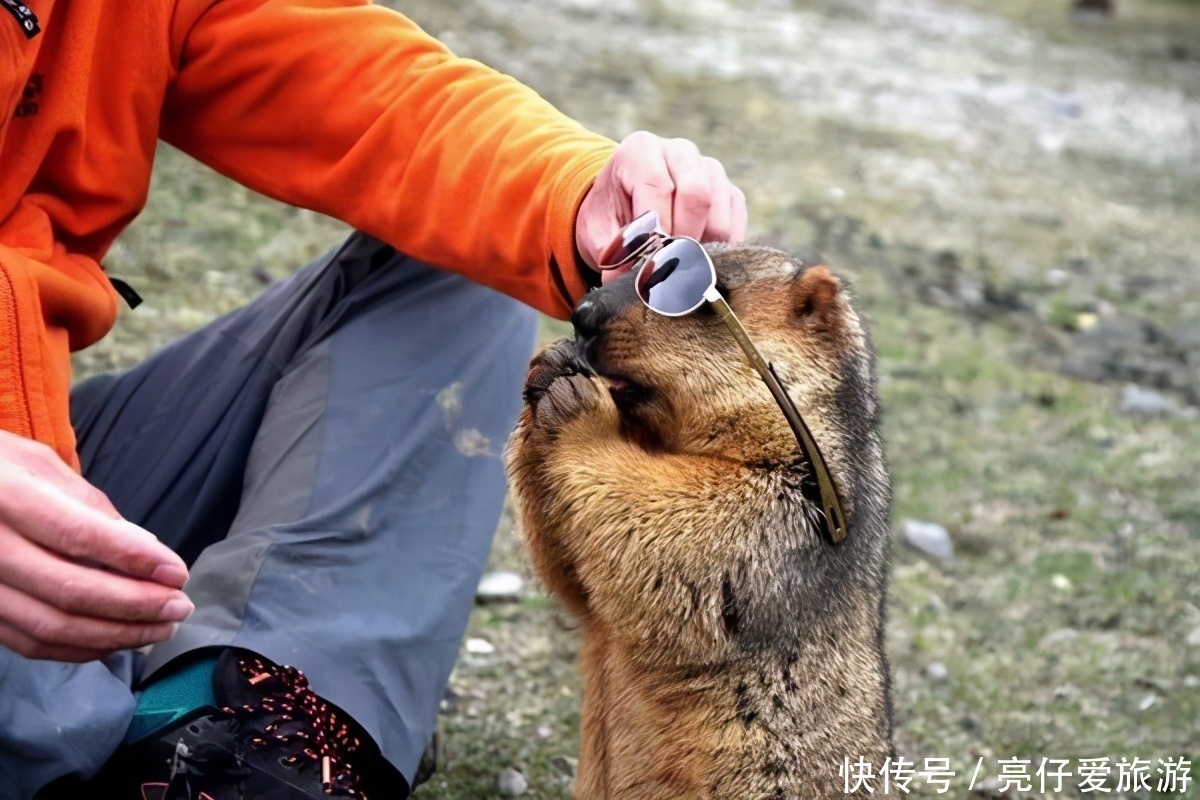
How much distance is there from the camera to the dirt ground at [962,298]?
8.33 ft

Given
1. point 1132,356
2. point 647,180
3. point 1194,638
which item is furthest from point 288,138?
Result: point 1132,356

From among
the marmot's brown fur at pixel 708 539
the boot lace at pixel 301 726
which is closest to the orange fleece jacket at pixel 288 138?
the marmot's brown fur at pixel 708 539

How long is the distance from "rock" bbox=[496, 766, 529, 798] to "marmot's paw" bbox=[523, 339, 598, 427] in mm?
760

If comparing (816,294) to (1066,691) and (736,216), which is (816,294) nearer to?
(736,216)

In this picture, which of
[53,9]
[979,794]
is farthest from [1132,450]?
[53,9]

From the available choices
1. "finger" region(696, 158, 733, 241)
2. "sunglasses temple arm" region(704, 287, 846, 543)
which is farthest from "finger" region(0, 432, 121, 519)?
"finger" region(696, 158, 733, 241)

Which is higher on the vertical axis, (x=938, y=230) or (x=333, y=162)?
(x=333, y=162)

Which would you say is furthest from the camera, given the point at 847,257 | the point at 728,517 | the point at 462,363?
the point at 847,257

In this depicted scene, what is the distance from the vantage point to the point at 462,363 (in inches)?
82.5

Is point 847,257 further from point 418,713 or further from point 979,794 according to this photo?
point 418,713

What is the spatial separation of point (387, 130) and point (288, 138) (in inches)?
7.5

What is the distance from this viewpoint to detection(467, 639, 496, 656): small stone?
2.56 meters

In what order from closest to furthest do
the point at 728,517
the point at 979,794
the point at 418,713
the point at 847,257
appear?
the point at 728,517, the point at 418,713, the point at 979,794, the point at 847,257

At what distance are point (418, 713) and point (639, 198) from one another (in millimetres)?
781
